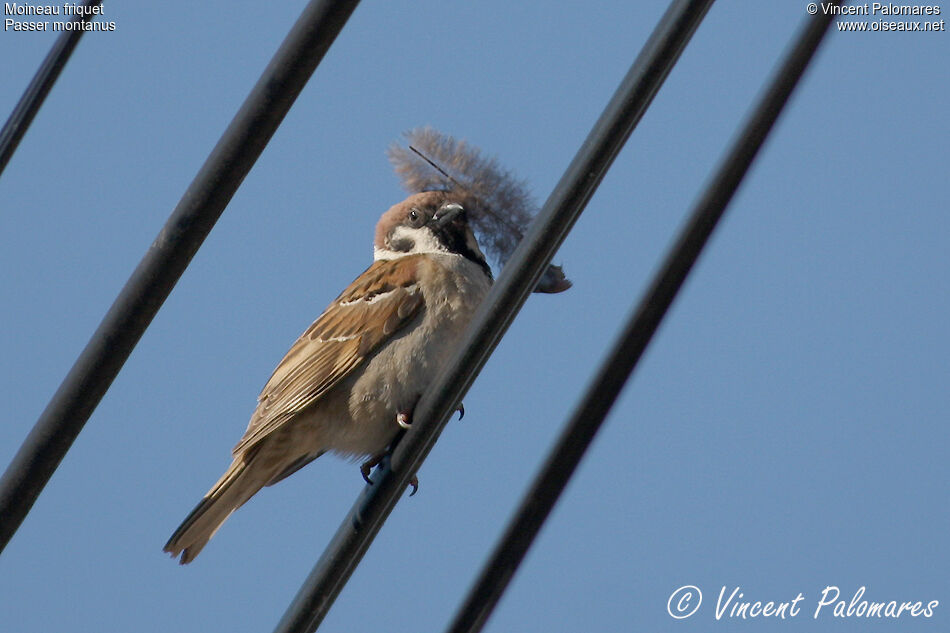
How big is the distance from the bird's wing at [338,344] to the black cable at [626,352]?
1.76 m

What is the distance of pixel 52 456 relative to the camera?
7.25 feet

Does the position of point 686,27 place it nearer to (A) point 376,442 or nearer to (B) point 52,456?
(B) point 52,456

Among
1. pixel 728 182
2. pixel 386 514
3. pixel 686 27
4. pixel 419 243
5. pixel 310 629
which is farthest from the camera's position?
pixel 419 243

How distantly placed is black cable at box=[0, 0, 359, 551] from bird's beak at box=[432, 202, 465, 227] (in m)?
2.57

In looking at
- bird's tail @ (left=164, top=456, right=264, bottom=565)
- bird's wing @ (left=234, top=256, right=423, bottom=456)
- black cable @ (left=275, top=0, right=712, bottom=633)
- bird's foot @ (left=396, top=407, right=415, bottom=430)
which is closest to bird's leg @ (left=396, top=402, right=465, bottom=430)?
bird's foot @ (left=396, top=407, right=415, bottom=430)

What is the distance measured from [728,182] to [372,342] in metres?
2.18

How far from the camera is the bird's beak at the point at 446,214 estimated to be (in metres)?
4.73

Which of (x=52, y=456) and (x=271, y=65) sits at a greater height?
(x=271, y=65)

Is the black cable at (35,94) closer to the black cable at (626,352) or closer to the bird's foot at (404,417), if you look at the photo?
the bird's foot at (404,417)

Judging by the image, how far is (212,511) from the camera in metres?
4.15

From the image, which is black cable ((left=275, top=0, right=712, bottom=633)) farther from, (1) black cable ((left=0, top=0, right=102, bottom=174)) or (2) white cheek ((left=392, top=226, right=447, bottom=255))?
(2) white cheek ((left=392, top=226, right=447, bottom=255))

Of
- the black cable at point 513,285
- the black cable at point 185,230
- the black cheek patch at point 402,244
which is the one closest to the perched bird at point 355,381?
the black cheek patch at point 402,244

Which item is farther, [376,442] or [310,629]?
[376,442]

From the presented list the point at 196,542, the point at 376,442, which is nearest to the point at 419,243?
the point at 376,442
